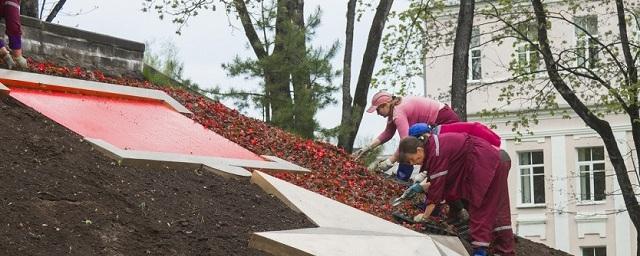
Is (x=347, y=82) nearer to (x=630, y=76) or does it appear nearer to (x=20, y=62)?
(x=630, y=76)

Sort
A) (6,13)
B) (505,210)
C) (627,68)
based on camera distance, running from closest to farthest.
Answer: (505,210)
(6,13)
(627,68)

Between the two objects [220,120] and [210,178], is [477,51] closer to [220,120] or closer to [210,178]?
[220,120]

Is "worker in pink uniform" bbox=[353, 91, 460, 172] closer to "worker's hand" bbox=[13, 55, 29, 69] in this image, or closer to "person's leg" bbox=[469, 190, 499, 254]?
"person's leg" bbox=[469, 190, 499, 254]

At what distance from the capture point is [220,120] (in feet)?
40.7

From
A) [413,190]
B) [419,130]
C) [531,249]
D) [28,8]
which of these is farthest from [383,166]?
[28,8]

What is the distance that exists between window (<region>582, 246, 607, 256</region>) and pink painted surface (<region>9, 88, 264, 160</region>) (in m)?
29.2

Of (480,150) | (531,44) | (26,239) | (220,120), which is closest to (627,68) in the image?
(531,44)

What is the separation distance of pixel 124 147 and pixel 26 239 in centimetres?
292

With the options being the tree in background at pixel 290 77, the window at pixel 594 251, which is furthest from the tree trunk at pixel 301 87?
the window at pixel 594 251

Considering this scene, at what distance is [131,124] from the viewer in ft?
34.1

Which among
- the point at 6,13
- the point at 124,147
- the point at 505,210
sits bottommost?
the point at 505,210

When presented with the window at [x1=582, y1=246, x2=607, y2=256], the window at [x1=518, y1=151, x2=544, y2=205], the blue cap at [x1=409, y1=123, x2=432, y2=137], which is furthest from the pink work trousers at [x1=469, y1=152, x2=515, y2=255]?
the window at [x1=582, y1=246, x2=607, y2=256]

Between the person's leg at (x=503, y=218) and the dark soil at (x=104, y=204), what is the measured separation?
76.6 inches

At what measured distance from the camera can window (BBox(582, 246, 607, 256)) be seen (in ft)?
125
